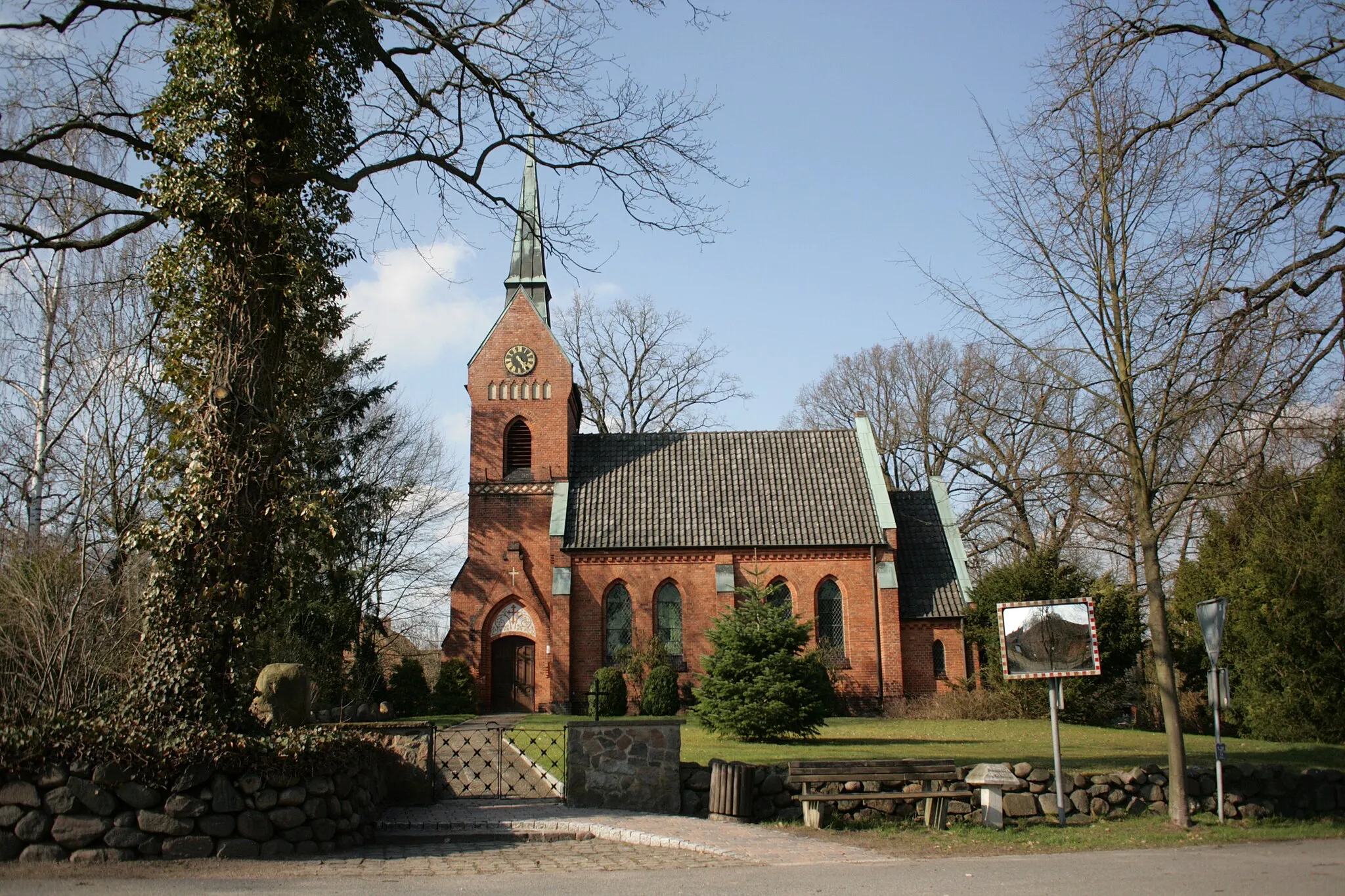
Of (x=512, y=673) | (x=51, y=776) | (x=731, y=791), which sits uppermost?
(x=512, y=673)

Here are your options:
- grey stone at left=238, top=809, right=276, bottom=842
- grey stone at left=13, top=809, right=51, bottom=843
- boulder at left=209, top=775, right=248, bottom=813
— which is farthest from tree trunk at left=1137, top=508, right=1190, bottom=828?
grey stone at left=13, top=809, right=51, bottom=843

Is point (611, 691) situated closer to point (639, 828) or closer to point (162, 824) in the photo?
point (639, 828)

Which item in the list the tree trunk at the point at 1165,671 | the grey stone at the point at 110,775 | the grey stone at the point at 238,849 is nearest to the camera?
the grey stone at the point at 110,775

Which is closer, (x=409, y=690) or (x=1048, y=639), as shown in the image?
(x=1048, y=639)

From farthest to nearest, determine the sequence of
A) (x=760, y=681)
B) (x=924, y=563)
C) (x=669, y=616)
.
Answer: (x=924, y=563)
(x=669, y=616)
(x=760, y=681)

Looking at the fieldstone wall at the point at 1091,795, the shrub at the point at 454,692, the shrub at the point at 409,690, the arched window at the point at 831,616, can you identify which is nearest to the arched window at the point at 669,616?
the arched window at the point at 831,616

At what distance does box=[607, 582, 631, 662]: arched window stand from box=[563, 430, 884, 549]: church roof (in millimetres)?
1495

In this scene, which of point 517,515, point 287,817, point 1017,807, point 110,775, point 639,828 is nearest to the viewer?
point 110,775

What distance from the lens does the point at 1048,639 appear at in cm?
1277

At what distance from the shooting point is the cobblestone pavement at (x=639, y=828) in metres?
10.6

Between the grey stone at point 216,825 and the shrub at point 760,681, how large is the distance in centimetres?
1076

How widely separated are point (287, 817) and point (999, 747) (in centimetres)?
1232

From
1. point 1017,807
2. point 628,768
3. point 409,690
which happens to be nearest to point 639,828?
point 628,768

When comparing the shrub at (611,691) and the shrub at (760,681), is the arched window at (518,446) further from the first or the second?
the shrub at (760,681)
